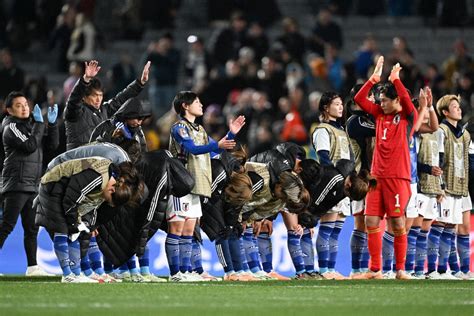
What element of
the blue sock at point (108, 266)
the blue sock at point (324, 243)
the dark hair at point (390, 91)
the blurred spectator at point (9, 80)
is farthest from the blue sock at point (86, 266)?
the blurred spectator at point (9, 80)

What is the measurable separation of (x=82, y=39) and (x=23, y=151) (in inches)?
Result: 390

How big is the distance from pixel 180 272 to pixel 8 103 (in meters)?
3.11

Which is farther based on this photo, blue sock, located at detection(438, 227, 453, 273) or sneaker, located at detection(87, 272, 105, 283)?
blue sock, located at detection(438, 227, 453, 273)

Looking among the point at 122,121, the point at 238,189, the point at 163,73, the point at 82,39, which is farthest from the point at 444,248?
the point at 82,39

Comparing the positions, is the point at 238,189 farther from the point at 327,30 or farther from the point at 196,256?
the point at 327,30

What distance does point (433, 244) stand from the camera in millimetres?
16250

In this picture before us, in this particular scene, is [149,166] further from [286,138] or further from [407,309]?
[286,138]

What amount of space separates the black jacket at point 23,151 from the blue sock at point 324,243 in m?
3.38

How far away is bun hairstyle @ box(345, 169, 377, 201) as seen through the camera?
14805 mm

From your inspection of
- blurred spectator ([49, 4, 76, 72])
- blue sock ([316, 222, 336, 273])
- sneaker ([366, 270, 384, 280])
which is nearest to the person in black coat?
blue sock ([316, 222, 336, 273])

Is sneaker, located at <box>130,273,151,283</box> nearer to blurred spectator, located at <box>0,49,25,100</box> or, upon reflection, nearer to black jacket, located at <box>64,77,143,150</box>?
black jacket, located at <box>64,77,143,150</box>

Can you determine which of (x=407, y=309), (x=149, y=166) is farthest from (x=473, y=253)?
(x=407, y=309)

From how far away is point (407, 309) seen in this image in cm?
1080

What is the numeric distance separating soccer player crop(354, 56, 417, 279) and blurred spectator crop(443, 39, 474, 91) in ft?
27.0
